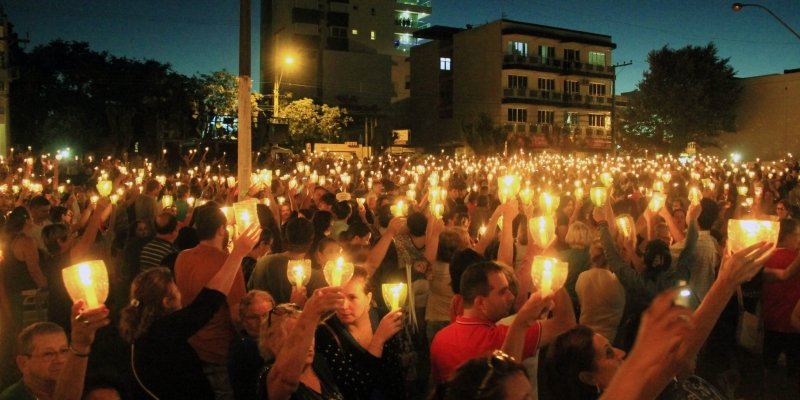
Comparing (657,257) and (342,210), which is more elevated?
(342,210)

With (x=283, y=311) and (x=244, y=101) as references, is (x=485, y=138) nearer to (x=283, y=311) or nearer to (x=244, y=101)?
(x=244, y=101)

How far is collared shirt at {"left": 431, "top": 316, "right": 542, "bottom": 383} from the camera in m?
3.85

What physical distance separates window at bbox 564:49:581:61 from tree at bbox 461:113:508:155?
17.9 metres

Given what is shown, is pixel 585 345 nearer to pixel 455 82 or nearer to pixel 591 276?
pixel 591 276

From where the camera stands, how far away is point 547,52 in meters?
63.3

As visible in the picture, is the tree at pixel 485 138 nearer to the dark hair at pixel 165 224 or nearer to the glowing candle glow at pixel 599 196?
the glowing candle glow at pixel 599 196

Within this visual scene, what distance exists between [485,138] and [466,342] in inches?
1805

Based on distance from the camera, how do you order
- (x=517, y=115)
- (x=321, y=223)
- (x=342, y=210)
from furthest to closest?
1. (x=517, y=115)
2. (x=342, y=210)
3. (x=321, y=223)

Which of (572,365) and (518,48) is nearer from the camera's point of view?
(572,365)

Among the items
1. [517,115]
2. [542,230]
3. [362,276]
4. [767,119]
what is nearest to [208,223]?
[362,276]

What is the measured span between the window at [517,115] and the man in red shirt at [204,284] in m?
57.4

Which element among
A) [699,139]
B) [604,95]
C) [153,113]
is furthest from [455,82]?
[153,113]

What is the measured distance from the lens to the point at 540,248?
561 cm

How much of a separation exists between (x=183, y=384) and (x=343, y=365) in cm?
86
